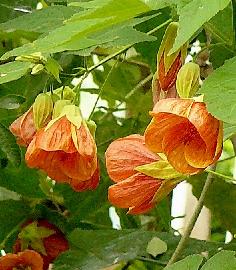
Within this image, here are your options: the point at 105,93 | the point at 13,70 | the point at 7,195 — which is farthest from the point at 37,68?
the point at 105,93

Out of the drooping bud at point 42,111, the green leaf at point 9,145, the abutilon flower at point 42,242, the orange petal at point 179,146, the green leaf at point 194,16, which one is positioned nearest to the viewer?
the green leaf at point 194,16

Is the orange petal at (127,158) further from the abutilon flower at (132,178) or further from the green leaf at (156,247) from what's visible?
the green leaf at (156,247)

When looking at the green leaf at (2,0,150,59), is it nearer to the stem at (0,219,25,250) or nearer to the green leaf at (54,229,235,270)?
the green leaf at (54,229,235,270)

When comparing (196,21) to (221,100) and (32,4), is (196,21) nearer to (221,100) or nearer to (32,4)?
(221,100)

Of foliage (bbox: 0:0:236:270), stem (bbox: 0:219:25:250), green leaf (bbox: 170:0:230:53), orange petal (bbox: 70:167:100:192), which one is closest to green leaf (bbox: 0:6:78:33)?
foliage (bbox: 0:0:236:270)

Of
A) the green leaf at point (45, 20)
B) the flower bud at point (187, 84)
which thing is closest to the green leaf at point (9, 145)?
the green leaf at point (45, 20)

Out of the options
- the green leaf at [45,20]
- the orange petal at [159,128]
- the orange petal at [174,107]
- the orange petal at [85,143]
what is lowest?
the orange petal at [85,143]
